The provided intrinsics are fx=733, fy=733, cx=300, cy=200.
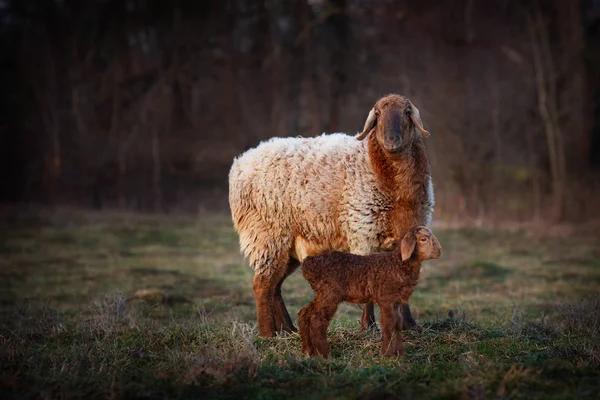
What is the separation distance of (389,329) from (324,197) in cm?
224

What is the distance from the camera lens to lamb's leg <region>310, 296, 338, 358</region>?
22.1ft

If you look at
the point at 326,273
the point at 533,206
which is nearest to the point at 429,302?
the point at 326,273

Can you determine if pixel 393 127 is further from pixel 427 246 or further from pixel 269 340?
pixel 269 340

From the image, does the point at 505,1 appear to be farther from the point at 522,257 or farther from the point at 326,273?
the point at 326,273

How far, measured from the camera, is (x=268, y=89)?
31.5 metres

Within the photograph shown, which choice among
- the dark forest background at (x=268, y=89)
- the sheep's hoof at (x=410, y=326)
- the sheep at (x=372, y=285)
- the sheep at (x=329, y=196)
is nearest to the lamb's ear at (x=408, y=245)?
the sheep at (x=372, y=285)

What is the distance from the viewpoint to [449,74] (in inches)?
1077

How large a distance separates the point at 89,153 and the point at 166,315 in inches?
823

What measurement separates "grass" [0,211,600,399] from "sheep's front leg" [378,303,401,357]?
0.15 metres

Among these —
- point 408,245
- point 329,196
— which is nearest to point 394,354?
point 408,245

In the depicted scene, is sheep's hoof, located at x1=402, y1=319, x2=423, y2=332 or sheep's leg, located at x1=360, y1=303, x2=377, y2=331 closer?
sheep's hoof, located at x1=402, y1=319, x2=423, y2=332

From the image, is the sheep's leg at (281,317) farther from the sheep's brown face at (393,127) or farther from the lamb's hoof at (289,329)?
the sheep's brown face at (393,127)

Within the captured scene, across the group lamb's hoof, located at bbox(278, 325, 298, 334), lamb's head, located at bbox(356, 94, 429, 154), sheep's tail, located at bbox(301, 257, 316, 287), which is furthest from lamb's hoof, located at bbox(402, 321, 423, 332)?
lamb's head, located at bbox(356, 94, 429, 154)

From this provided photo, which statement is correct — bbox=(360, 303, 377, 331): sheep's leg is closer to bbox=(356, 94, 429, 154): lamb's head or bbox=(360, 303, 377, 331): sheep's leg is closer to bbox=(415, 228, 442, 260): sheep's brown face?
bbox=(415, 228, 442, 260): sheep's brown face
